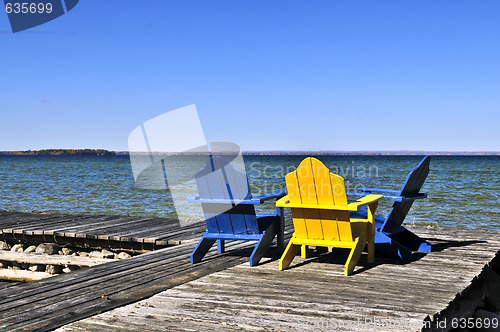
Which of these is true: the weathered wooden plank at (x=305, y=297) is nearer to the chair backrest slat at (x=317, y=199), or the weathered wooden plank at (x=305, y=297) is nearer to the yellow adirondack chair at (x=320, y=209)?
the yellow adirondack chair at (x=320, y=209)

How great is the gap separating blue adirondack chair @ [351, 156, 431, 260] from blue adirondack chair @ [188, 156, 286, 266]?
1.20 metres

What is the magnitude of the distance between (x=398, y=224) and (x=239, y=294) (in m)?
2.50

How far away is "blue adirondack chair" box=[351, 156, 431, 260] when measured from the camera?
5227 millimetres

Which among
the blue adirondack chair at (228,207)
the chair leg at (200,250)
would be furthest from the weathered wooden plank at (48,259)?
the blue adirondack chair at (228,207)

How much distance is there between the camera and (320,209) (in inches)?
185

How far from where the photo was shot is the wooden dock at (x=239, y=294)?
3.29 m

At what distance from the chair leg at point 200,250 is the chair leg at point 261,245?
55cm

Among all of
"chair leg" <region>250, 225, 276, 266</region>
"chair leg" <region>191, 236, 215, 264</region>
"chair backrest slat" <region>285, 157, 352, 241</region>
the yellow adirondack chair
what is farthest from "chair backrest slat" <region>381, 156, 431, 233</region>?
"chair leg" <region>191, 236, 215, 264</region>

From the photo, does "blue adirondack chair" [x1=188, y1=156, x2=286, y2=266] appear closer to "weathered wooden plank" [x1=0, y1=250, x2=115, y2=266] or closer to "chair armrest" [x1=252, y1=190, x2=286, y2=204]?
"chair armrest" [x1=252, y1=190, x2=286, y2=204]

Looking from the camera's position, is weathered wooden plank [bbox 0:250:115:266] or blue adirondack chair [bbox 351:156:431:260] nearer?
blue adirondack chair [bbox 351:156:431:260]

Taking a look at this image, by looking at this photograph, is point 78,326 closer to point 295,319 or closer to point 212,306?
point 212,306

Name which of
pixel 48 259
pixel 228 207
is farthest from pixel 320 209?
pixel 48 259

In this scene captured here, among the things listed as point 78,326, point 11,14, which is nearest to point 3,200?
point 11,14

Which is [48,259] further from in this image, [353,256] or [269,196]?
[353,256]
